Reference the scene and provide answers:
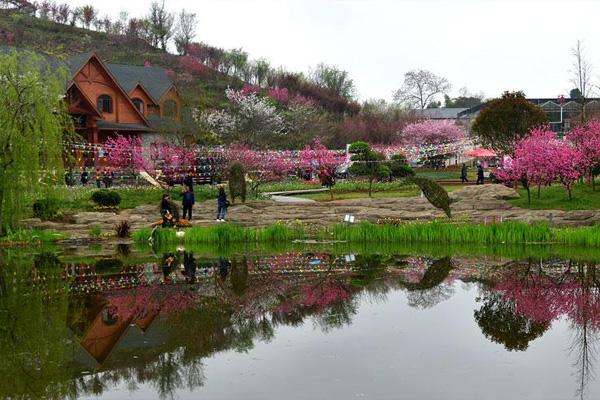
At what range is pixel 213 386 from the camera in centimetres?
898

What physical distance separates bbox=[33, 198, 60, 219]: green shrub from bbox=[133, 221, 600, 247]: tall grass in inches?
191

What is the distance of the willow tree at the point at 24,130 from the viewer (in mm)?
21984

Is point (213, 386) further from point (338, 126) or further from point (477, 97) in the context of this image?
point (477, 97)

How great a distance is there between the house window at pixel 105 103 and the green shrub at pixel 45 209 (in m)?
22.7

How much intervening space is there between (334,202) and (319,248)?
11.0 m

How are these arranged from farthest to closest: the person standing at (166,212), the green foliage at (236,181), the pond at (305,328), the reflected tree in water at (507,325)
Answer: the green foliage at (236,181)
the person standing at (166,212)
the reflected tree in water at (507,325)
the pond at (305,328)

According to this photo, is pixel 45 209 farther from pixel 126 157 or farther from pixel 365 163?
pixel 365 163

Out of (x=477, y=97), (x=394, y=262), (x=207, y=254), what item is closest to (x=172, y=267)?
→ (x=207, y=254)

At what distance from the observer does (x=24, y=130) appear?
22266 millimetres

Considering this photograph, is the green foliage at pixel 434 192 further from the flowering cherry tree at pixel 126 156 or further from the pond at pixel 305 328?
the flowering cherry tree at pixel 126 156

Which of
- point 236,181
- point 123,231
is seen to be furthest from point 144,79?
point 123,231

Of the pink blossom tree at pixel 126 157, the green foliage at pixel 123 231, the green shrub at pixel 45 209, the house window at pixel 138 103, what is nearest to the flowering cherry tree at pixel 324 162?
the pink blossom tree at pixel 126 157

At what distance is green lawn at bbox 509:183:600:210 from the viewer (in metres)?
28.2

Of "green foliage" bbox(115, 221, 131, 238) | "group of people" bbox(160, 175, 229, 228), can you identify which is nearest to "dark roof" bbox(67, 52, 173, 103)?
"group of people" bbox(160, 175, 229, 228)
